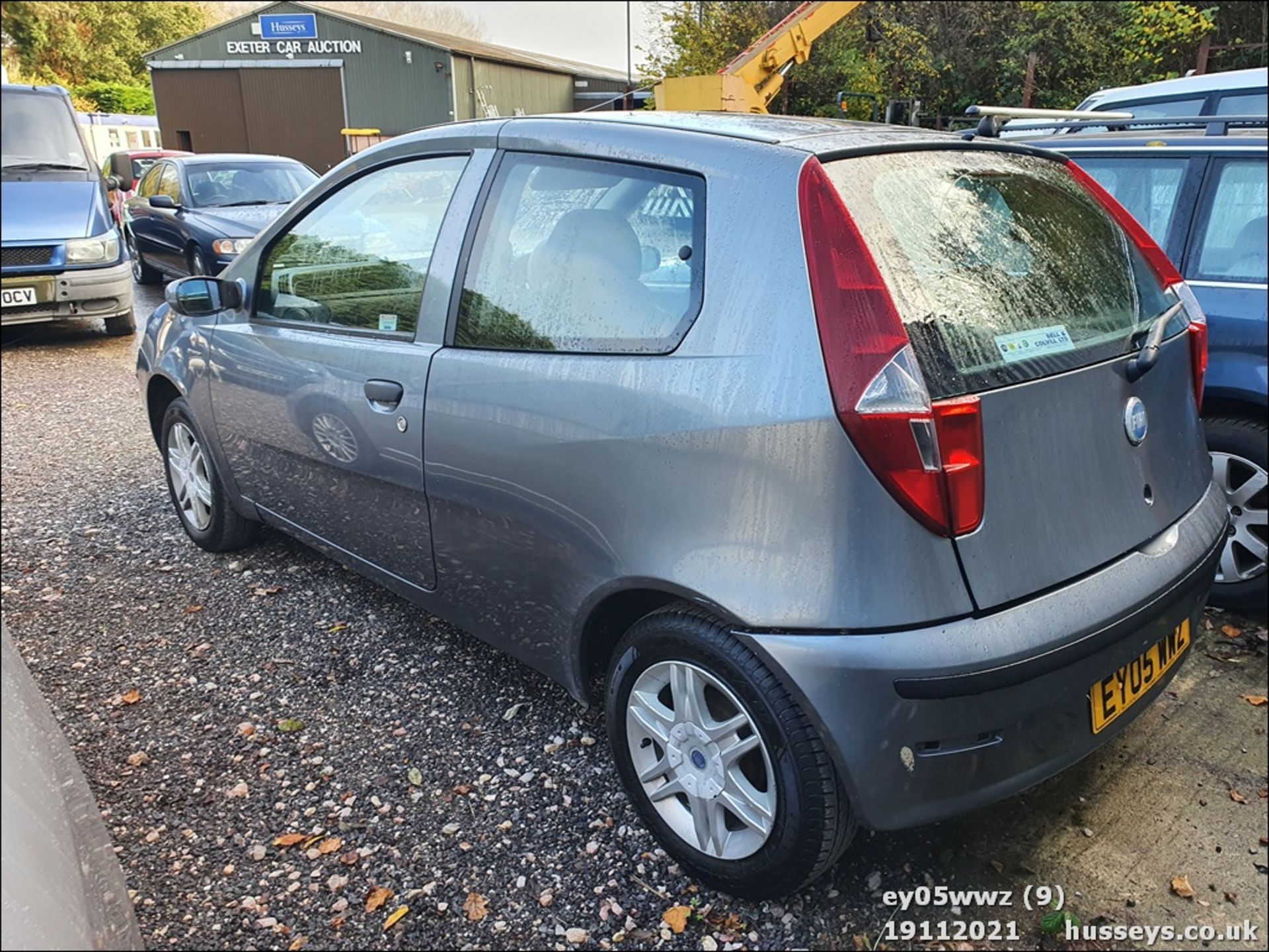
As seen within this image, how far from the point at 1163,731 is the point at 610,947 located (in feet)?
5.87

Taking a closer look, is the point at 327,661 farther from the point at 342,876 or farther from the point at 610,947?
the point at 610,947

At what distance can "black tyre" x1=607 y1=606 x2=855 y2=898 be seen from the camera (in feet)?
6.10

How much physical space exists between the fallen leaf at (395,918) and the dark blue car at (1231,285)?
2873mm

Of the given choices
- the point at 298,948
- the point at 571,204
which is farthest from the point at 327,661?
the point at 571,204

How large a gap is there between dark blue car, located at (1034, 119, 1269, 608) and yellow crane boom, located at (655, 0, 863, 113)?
6.64m

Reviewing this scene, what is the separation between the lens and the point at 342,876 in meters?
2.22

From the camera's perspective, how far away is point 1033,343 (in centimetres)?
195

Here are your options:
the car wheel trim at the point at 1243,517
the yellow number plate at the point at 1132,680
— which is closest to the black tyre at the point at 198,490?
the yellow number plate at the point at 1132,680

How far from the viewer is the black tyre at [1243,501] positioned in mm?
3293

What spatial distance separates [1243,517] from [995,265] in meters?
2.08

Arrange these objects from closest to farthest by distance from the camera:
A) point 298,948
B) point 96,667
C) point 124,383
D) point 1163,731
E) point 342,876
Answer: point 298,948, point 342,876, point 1163,731, point 96,667, point 124,383

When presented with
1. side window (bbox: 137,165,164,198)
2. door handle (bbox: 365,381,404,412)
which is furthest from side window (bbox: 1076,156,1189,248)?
side window (bbox: 137,165,164,198)

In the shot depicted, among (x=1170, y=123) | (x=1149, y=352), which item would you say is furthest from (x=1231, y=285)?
(x=1149, y=352)

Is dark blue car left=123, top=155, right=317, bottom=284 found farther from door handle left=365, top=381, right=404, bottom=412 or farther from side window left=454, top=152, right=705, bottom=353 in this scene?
side window left=454, top=152, right=705, bottom=353
